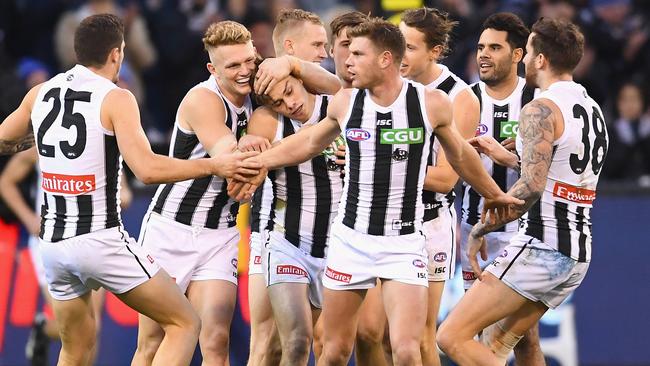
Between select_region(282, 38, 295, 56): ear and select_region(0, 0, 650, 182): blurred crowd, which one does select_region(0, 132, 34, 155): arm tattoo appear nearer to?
select_region(282, 38, 295, 56): ear

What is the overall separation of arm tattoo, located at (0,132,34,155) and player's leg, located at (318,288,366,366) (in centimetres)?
233

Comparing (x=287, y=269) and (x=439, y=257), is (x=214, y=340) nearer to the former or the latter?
(x=287, y=269)

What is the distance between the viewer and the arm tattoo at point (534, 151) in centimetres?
804

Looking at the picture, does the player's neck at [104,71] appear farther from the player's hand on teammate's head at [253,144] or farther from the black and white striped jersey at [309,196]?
the black and white striped jersey at [309,196]

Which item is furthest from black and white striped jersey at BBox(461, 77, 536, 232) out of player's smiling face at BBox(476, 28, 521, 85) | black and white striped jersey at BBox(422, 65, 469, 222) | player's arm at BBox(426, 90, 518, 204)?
player's arm at BBox(426, 90, 518, 204)

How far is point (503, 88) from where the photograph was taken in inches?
372

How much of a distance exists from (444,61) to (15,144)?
6.64 m

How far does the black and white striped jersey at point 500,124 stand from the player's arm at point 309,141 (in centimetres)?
159

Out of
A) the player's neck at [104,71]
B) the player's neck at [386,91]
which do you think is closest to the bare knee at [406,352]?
the player's neck at [386,91]

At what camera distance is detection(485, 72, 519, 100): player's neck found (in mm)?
9430

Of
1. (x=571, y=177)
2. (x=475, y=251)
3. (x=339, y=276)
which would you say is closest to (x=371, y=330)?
(x=339, y=276)

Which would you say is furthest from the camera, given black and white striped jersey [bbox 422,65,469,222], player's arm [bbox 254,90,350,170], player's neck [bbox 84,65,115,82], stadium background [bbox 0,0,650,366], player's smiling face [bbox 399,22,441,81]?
stadium background [bbox 0,0,650,366]

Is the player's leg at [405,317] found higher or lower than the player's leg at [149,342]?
higher

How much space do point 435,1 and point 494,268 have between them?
25.3ft
